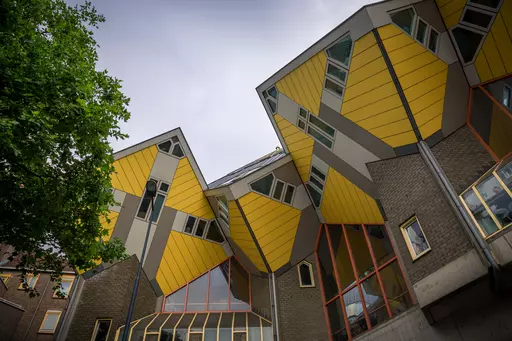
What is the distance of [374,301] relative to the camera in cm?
1111

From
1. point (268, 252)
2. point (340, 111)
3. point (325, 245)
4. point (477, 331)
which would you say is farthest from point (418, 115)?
point (268, 252)

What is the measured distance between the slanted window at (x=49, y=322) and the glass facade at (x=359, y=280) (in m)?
19.1

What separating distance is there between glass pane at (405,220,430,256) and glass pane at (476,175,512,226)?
6.92ft

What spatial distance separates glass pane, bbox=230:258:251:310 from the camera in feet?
49.3

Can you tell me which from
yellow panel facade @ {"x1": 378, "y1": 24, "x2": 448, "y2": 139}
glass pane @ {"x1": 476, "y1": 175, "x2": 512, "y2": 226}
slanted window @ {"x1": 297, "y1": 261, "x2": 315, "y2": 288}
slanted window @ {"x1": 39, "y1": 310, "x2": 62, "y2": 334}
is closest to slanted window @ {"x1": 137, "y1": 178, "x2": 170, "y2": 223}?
slanted window @ {"x1": 297, "y1": 261, "x2": 315, "y2": 288}

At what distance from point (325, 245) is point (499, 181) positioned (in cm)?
830

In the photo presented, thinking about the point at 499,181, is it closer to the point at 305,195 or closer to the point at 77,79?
the point at 305,195

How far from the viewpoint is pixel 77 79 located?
7328mm

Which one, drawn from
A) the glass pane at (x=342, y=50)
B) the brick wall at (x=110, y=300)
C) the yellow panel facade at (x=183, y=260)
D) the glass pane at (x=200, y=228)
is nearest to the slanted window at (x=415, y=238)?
the glass pane at (x=342, y=50)

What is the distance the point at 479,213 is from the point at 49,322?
25.9 meters

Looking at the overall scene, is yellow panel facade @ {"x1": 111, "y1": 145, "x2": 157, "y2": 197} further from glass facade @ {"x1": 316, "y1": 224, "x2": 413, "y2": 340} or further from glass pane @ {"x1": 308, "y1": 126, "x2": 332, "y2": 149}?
glass facade @ {"x1": 316, "y1": 224, "x2": 413, "y2": 340}

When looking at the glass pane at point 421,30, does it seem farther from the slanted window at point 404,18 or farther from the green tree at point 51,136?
the green tree at point 51,136

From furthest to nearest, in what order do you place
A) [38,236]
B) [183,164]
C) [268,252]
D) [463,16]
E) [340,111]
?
[183,164] < [268,252] < [340,111] < [463,16] < [38,236]

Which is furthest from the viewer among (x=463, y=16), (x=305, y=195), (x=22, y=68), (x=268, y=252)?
(x=305, y=195)
